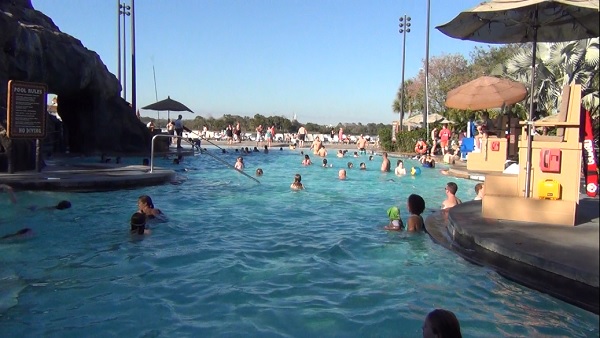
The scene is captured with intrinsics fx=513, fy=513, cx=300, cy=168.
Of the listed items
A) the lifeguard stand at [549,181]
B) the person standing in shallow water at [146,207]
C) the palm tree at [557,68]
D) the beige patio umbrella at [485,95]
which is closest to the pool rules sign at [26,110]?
the person standing in shallow water at [146,207]

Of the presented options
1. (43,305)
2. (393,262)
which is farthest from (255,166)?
(43,305)

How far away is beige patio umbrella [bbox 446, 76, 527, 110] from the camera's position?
1580 cm

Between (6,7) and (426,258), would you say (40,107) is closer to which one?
(6,7)

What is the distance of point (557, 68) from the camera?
87.1 ft

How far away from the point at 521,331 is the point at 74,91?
22105 mm

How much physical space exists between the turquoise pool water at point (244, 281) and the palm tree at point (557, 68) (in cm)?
1648

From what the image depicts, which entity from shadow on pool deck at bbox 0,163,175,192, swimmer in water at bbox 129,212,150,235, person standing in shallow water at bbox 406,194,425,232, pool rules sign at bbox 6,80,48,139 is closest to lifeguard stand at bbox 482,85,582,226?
person standing in shallow water at bbox 406,194,425,232

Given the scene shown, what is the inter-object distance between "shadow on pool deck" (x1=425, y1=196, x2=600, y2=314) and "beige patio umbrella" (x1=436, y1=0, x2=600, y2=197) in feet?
3.03

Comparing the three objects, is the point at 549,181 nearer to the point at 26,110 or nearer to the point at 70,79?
the point at 26,110

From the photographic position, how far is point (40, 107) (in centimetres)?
1334

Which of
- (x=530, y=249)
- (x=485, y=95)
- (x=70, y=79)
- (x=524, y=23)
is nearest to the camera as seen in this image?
(x=530, y=249)

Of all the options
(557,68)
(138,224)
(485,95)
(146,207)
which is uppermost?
(557,68)

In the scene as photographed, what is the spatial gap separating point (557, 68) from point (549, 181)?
2297cm

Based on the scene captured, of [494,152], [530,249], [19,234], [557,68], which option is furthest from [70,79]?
[557,68]
